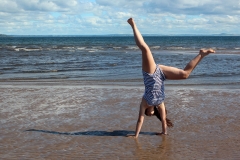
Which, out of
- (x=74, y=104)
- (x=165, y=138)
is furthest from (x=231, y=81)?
(x=165, y=138)

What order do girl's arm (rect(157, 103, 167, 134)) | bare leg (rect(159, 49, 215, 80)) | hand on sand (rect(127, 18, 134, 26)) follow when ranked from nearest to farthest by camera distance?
bare leg (rect(159, 49, 215, 80)) → hand on sand (rect(127, 18, 134, 26)) → girl's arm (rect(157, 103, 167, 134))

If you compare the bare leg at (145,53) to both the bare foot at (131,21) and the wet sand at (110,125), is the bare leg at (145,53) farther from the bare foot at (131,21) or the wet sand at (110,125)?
the wet sand at (110,125)

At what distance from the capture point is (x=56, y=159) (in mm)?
5664

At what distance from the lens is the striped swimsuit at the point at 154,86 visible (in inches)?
259

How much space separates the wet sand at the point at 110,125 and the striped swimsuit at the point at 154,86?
2.37 ft

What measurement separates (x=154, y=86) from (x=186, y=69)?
2.32 ft

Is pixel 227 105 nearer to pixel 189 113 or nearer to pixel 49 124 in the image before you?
pixel 189 113

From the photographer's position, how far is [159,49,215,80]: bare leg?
20.5 feet

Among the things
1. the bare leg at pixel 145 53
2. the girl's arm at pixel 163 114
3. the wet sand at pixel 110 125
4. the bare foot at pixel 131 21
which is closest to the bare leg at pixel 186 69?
the bare leg at pixel 145 53

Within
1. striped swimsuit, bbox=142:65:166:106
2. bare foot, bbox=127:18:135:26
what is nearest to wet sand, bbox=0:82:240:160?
striped swimsuit, bbox=142:65:166:106

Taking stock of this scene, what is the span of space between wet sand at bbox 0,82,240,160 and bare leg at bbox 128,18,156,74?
1336mm

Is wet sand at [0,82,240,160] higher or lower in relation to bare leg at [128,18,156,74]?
lower

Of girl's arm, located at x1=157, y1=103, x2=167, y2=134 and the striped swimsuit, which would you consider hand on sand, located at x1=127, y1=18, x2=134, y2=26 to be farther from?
girl's arm, located at x1=157, y1=103, x2=167, y2=134

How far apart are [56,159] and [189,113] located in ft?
13.5
